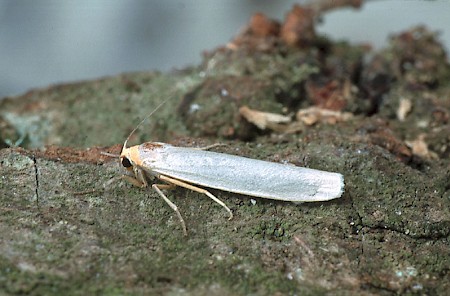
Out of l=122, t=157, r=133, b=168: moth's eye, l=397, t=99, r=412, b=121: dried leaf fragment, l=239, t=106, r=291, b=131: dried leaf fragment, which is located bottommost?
l=397, t=99, r=412, b=121: dried leaf fragment

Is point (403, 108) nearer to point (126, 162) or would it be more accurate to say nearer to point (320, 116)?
point (320, 116)

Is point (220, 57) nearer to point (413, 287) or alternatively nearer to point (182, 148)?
point (182, 148)

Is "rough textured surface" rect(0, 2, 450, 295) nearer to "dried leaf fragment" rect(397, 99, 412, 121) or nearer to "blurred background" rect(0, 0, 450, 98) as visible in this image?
"dried leaf fragment" rect(397, 99, 412, 121)

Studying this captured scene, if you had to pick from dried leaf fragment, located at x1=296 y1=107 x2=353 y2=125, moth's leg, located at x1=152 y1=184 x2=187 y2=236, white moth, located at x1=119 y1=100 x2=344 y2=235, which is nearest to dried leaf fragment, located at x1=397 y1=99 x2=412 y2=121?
dried leaf fragment, located at x1=296 y1=107 x2=353 y2=125

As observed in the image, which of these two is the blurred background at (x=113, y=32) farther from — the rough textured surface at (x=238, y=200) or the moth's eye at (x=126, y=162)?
the moth's eye at (x=126, y=162)

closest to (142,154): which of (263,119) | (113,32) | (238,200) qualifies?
(238,200)

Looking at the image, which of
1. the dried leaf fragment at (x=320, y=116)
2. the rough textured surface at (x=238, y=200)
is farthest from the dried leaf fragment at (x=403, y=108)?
the dried leaf fragment at (x=320, y=116)
